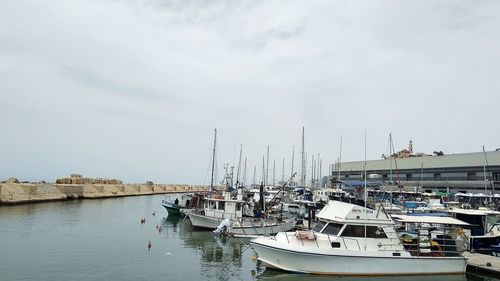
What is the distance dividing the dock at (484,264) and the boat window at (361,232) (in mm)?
5269

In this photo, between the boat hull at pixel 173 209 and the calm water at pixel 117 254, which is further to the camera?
the boat hull at pixel 173 209

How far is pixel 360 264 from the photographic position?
19.5 m

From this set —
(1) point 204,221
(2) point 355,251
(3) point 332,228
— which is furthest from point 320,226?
(1) point 204,221

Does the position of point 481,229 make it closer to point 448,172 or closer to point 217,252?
point 217,252

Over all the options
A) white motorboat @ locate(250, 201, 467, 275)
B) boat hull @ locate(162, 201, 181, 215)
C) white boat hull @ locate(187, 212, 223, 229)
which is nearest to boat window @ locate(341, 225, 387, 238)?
white motorboat @ locate(250, 201, 467, 275)

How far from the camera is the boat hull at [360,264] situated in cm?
1944

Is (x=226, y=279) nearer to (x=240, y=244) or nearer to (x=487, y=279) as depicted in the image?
(x=240, y=244)

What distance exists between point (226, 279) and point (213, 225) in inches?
673

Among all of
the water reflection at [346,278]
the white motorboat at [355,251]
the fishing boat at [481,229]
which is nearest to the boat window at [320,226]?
the white motorboat at [355,251]

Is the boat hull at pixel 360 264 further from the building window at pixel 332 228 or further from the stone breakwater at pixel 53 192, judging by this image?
the stone breakwater at pixel 53 192

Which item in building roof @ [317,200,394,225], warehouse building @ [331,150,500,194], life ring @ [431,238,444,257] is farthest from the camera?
warehouse building @ [331,150,500,194]

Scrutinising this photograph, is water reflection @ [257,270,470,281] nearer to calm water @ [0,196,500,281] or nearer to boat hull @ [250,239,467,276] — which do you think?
calm water @ [0,196,500,281]

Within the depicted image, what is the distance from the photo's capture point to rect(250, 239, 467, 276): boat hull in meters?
19.4

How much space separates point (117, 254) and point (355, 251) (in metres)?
14.7
